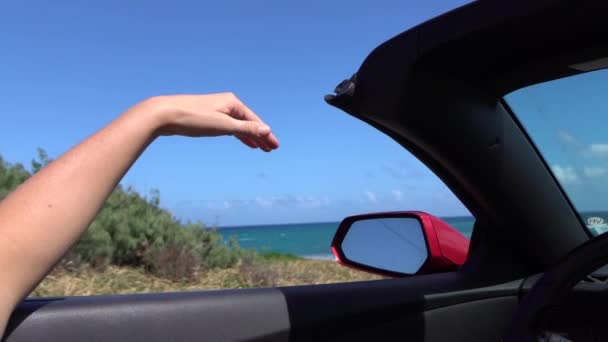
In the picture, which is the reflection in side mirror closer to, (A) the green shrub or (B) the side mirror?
(B) the side mirror

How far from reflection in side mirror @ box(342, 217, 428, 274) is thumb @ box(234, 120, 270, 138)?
4.04ft

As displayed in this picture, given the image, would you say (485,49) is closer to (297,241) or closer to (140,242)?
(140,242)

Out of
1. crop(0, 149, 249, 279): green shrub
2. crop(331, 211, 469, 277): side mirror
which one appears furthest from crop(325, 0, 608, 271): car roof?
crop(0, 149, 249, 279): green shrub

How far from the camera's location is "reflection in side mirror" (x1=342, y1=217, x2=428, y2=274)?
2686mm

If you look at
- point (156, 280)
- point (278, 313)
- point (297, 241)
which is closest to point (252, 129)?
point (278, 313)

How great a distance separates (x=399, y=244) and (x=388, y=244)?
0.06 m

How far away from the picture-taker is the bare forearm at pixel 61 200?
1.39 meters

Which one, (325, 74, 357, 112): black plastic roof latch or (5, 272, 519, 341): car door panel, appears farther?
(325, 74, 357, 112): black plastic roof latch

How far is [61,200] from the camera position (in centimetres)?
143

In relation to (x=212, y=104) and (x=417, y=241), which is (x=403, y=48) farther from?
(x=417, y=241)

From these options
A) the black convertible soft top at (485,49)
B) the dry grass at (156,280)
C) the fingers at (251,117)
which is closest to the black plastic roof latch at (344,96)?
the black convertible soft top at (485,49)

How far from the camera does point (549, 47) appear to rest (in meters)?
1.94

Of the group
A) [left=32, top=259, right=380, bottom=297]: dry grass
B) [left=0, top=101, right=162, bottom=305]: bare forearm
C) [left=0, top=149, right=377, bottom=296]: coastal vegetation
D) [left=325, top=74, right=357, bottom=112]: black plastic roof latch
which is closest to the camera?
[left=0, top=101, right=162, bottom=305]: bare forearm

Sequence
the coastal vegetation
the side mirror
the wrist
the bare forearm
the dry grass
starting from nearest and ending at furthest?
1. the bare forearm
2. the wrist
3. the side mirror
4. the dry grass
5. the coastal vegetation
